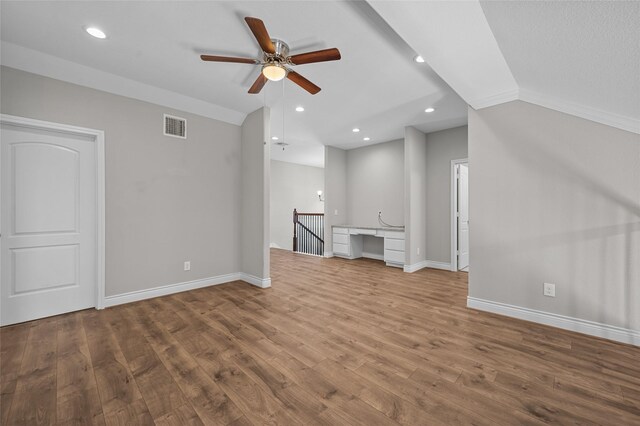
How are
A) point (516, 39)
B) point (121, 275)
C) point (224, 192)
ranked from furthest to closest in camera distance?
point (224, 192)
point (121, 275)
point (516, 39)

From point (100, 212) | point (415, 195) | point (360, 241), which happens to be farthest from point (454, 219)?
point (100, 212)

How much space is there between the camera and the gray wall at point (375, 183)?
6.05 metres

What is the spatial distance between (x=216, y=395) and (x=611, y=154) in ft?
12.8

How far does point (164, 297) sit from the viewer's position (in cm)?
359

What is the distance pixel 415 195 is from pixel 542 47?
342 centimetres

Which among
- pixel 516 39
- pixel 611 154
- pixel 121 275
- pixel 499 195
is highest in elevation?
pixel 516 39

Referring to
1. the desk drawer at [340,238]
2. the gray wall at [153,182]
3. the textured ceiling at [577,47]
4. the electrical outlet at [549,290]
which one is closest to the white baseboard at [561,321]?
the electrical outlet at [549,290]

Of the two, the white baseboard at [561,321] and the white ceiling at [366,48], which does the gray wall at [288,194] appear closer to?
the white ceiling at [366,48]

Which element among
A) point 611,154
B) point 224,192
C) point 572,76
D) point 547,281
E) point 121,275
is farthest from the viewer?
point 224,192

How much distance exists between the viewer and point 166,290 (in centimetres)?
369

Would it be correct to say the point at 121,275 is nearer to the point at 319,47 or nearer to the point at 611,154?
the point at 319,47

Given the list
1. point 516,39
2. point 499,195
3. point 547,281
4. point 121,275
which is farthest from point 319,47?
point 121,275

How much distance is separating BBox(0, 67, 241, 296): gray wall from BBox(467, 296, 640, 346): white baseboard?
12.2 feet

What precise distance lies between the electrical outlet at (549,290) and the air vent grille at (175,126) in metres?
4.93
